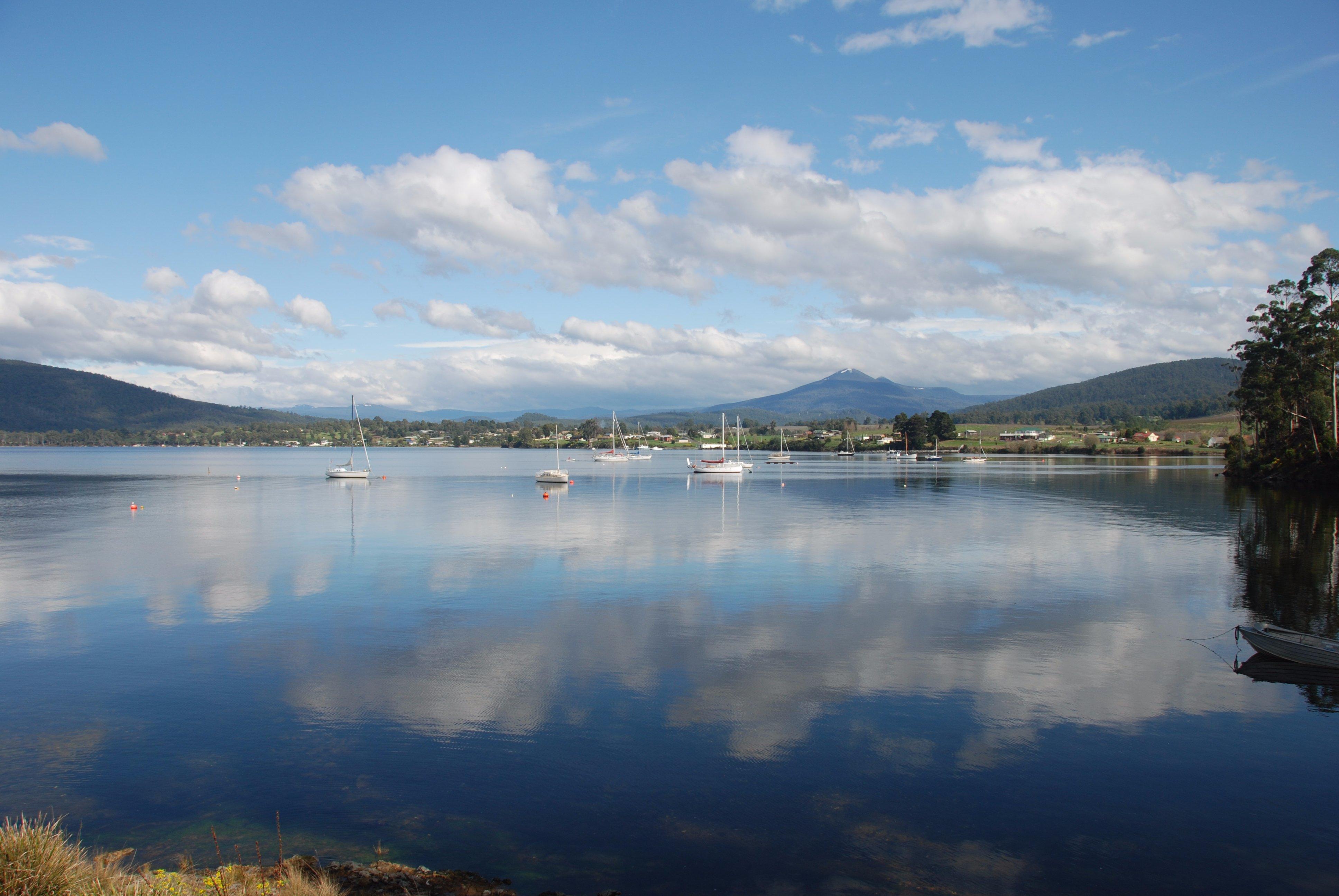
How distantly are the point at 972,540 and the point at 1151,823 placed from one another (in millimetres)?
25956

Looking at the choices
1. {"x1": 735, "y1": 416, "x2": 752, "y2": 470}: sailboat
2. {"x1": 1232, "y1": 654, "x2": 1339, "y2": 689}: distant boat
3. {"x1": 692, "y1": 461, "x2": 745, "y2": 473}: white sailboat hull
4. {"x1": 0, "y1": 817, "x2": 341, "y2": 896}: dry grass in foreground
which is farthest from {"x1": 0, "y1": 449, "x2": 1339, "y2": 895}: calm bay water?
{"x1": 735, "y1": 416, "x2": 752, "y2": 470}: sailboat

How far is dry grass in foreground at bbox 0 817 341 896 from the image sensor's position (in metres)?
6.22

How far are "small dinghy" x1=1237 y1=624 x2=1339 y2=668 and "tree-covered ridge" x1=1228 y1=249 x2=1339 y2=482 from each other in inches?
2266

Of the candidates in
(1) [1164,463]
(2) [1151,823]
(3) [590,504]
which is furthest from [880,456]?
(2) [1151,823]

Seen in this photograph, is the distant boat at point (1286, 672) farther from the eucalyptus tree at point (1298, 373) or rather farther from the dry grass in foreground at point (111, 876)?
the eucalyptus tree at point (1298, 373)

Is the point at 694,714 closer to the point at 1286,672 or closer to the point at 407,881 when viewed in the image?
the point at 407,881

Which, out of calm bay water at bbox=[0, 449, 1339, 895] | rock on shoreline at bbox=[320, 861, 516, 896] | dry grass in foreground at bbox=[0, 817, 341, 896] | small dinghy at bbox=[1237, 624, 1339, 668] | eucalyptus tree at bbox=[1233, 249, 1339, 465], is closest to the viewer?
dry grass in foreground at bbox=[0, 817, 341, 896]

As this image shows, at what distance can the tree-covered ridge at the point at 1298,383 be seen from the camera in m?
60.1

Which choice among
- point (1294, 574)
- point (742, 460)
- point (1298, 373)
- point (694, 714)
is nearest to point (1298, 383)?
point (1298, 373)

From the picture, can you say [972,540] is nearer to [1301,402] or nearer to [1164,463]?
[1301,402]

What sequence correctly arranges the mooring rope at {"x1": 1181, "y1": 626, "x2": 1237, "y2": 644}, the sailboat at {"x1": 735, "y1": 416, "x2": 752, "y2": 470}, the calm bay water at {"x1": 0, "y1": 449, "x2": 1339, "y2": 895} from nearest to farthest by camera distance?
the calm bay water at {"x1": 0, "y1": 449, "x2": 1339, "y2": 895} < the mooring rope at {"x1": 1181, "y1": 626, "x2": 1237, "y2": 644} < the sailboat at {"x1": 735, "y1": 416, "x2": 752, "y2": 470}

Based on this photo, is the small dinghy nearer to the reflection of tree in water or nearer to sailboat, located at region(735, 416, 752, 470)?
the reflection of tree in water

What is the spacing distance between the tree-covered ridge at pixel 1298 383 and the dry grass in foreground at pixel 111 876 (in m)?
74.1

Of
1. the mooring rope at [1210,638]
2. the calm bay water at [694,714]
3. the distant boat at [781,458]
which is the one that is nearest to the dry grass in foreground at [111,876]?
the calm bay water at [694,714]
